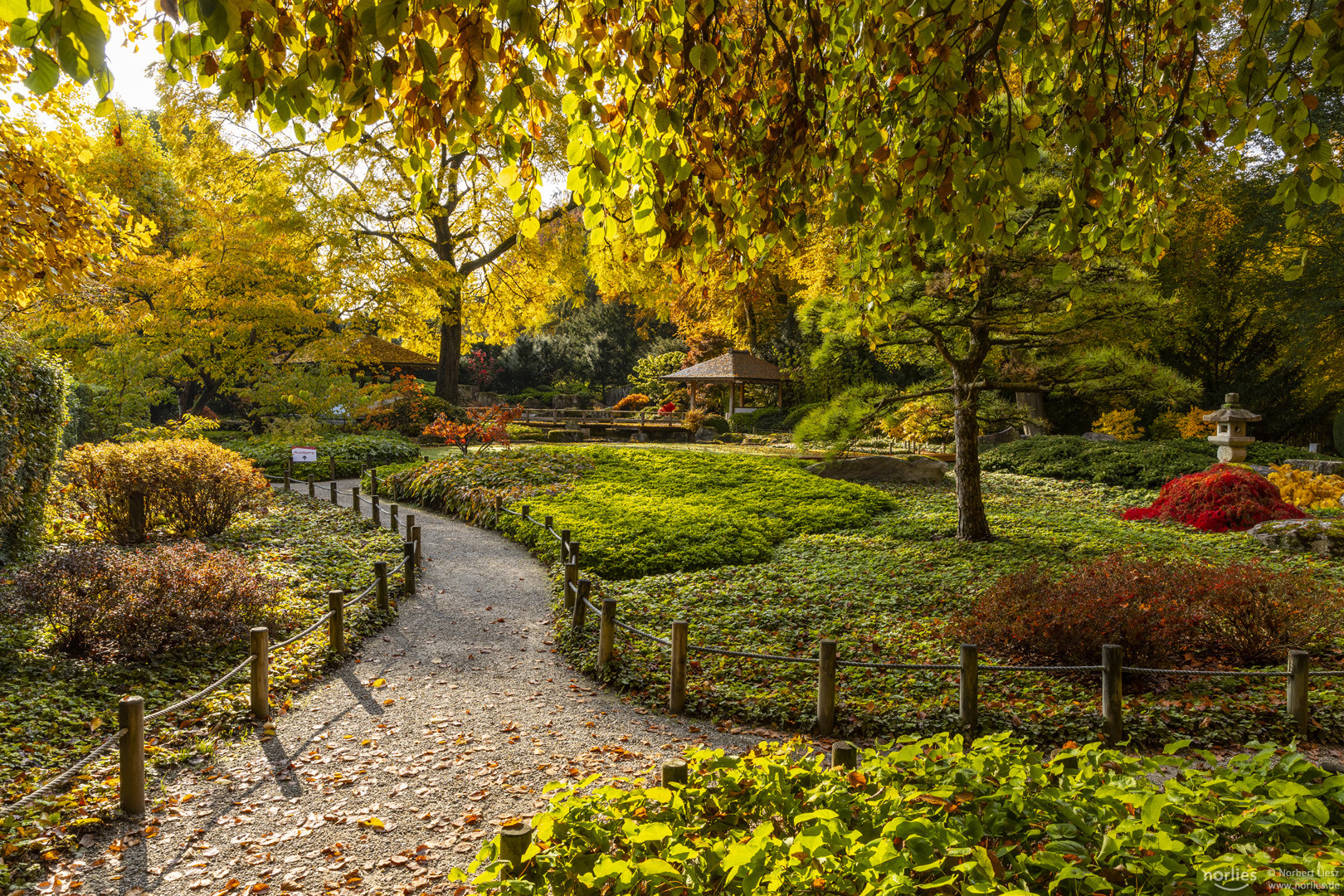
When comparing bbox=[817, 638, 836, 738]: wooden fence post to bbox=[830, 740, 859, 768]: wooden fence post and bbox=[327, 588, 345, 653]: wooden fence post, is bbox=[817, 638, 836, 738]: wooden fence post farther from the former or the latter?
bbox=[327, 588, 345, 653]: wooden fence post

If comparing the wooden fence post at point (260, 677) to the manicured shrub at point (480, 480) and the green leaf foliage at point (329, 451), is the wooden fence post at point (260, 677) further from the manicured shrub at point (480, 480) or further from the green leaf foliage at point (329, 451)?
the green leaf foliage at point (329, 451)

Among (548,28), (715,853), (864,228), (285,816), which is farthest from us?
(864,228)

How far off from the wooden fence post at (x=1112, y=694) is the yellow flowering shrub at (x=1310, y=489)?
10.5 metres

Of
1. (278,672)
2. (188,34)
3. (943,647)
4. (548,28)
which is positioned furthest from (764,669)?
(188,34)

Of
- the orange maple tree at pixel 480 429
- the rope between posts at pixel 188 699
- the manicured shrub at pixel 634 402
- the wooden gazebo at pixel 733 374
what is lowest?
the rope between posts at pixel 188 699

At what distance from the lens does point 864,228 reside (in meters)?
4.88

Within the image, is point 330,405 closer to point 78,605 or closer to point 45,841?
point 78,605

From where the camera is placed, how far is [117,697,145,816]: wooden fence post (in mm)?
3973

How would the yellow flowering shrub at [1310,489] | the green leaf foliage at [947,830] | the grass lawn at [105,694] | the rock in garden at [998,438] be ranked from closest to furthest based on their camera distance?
the green leaf foliage at [947,830]
the grass lawn at [105,694]
the yellow flowering shrub at [1310,489]
the rock in garden at [998,438]

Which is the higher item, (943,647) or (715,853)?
(715,853)

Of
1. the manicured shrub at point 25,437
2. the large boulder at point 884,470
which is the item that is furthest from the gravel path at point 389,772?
the large boulder at point 884,470

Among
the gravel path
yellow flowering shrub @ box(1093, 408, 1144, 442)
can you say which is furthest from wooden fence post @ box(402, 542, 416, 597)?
yellow flowering shrub @ box(1093, 408, 1144, 442)

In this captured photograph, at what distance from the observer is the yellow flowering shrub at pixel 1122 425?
21.3 meters

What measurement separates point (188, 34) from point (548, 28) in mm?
1732
